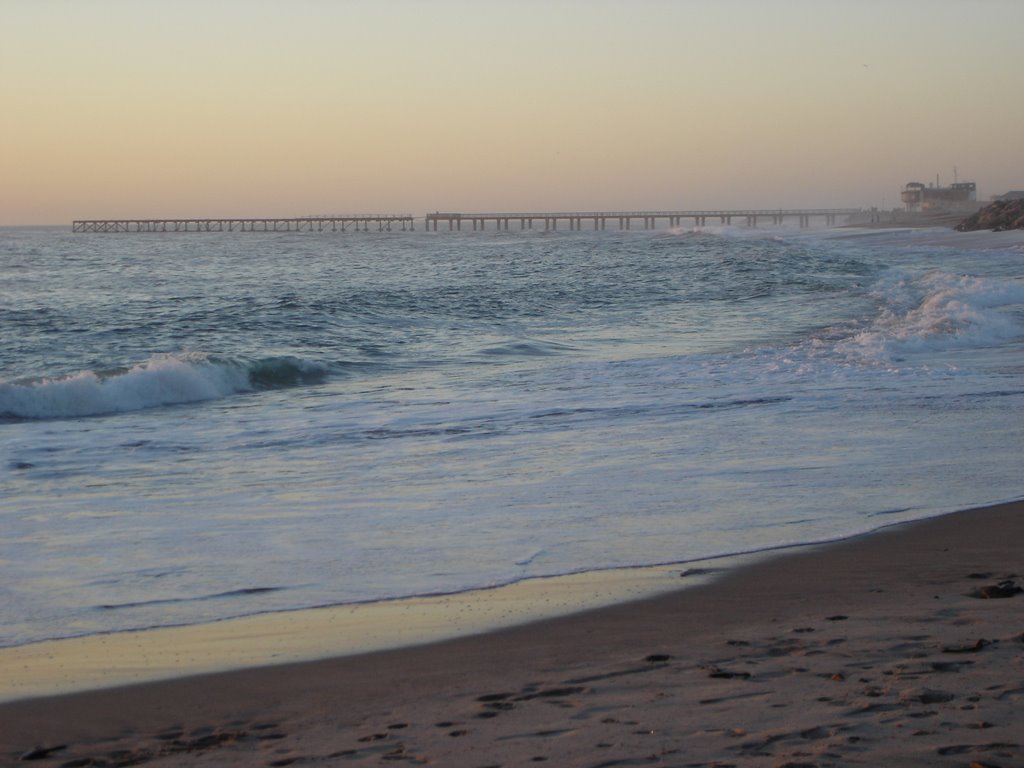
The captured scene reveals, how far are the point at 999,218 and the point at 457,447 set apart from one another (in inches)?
2654

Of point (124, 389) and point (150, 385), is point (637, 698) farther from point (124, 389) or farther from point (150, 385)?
point (150, 385)

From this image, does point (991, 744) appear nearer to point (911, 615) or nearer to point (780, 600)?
point (911, 615)

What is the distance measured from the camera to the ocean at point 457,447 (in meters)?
5.59

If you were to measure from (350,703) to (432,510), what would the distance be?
3.06m

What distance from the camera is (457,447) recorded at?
8867mm

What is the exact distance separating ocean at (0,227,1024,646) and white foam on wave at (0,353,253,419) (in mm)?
38

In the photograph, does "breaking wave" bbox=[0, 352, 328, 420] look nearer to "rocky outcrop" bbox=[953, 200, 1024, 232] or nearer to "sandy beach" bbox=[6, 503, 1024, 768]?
"sandy beach" bbox=[6, 503, 1024, 768]

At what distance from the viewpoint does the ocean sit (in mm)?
5590

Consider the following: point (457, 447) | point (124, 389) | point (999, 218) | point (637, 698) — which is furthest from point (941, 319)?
point (999, 218)

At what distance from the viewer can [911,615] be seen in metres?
4.32

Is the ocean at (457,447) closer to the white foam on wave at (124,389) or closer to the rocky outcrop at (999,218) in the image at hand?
the white foam on wave at (124,389)

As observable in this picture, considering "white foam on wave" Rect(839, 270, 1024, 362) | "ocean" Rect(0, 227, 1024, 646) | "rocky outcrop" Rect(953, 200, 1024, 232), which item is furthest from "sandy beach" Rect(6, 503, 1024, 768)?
"rocky outcrop" Rect(953, 200, 1024, 232)

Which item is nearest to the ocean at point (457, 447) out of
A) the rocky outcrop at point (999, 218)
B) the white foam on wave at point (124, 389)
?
the white foam on wave at point (124, 389)

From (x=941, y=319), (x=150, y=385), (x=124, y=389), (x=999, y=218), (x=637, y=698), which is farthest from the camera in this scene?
(x=999, y=218)
